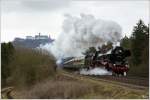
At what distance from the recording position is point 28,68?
669 cm

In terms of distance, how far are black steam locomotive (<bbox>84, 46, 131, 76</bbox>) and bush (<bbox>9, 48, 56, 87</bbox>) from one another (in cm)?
51

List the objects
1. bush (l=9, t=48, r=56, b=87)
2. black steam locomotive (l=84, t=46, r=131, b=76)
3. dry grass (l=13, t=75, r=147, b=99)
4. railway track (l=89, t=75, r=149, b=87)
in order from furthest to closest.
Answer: bush (l=9, t=48, r=56, b=87) < black steam locomotive (l=84, t=46, r=131, b=76) < dry grass (l=13, t=75, r=147, b=99) < railway track (l=89, t=75, r=149, b=87)

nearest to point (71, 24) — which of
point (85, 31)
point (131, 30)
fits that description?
point (85, 31)

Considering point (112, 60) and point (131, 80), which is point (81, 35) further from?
point (131, 80)

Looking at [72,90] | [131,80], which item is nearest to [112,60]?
[131,80]

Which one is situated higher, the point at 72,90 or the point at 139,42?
the point at 139,42

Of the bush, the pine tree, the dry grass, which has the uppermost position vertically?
the pine tree

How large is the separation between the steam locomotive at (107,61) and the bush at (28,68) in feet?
0.81

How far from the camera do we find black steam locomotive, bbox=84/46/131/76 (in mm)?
6535

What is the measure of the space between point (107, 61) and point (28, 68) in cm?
106

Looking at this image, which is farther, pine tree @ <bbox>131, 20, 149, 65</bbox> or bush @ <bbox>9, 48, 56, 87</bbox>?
bush @ <bbox>9, 48, 56, 87</bbox>

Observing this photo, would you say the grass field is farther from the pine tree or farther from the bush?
the pine tree

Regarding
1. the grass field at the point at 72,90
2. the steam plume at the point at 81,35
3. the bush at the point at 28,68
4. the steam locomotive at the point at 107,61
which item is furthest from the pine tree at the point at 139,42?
the bush at the point at 28,68

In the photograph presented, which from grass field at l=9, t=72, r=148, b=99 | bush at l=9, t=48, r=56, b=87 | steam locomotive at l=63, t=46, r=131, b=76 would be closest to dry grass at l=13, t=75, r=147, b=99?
grass field at l=9, t=72, r=148, b=99
